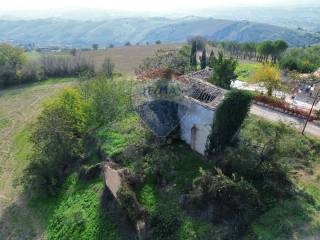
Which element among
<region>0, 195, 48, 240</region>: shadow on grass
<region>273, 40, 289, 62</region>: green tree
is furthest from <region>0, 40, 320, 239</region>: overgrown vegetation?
<region>273, 40, 289, 62</region>: green tree

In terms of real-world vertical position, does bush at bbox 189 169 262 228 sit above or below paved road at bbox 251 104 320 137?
above

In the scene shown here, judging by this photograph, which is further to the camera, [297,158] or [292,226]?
[297,158]

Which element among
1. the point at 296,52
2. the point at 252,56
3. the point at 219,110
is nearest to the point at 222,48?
the point at 252,56

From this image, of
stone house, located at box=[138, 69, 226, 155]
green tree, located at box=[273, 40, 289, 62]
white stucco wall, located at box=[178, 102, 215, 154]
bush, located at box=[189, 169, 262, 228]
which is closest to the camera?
bush, located at box=[189, 169, 262, 228]

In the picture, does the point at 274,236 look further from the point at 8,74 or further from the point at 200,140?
the point at 8,74

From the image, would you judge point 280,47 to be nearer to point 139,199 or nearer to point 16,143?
point 16,143

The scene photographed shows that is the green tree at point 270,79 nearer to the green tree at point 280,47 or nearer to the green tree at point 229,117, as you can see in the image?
the green tree at point 229,117

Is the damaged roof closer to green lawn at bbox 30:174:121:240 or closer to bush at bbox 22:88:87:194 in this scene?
green lawn at bbox 30:174:121:240
